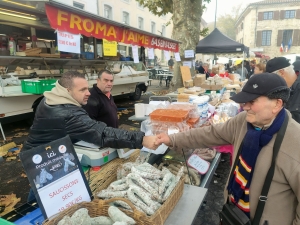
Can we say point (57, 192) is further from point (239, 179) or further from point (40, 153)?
point (239, 179)

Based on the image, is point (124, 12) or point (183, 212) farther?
point (124, 12)

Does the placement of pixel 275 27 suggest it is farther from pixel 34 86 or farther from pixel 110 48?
pixel 34 86

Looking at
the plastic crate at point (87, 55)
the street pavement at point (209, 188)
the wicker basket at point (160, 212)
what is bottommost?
the street pavement at point (209, 188)

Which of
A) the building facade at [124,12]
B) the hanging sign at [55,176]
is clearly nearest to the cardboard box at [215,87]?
the hanging sign at [55,176]

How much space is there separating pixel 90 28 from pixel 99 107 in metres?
2.02

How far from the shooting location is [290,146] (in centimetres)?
139

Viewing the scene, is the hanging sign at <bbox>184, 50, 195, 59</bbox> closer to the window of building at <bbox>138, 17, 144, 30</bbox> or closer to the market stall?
the market stall

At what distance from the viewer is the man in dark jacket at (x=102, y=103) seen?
340cm

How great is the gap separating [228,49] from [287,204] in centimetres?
922

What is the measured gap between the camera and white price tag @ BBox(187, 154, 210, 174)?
2.69m

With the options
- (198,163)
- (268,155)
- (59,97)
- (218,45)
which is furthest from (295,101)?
(218,45)

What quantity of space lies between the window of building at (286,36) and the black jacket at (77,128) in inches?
1804

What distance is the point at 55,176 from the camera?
1.45 m

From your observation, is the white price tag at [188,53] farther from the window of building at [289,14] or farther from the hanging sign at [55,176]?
the window of building at [289,14]
